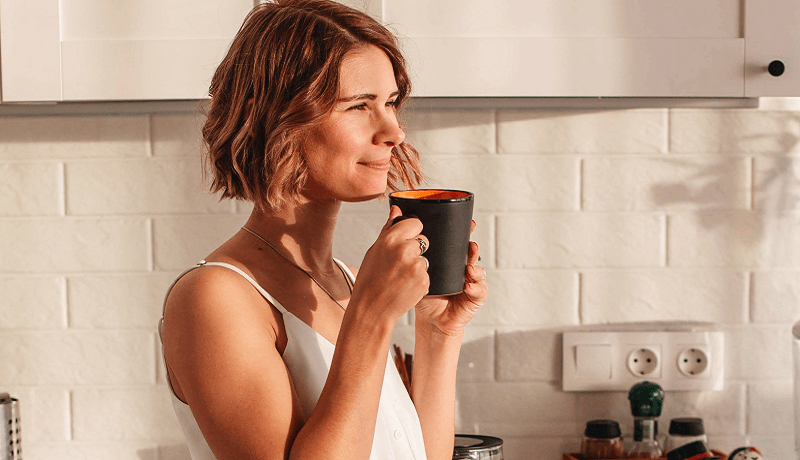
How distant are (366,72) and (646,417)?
0.83 m

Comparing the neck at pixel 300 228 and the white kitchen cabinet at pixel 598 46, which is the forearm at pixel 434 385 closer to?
the neck at pixel 300 228

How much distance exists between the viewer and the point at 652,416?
1.27 metres

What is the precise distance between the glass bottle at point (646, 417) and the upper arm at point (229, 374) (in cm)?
76

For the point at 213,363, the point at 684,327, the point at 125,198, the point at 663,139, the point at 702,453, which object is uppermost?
the point at 663,139

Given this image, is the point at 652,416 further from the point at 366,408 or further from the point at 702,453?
the point at 366,408

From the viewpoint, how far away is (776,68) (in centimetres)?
100

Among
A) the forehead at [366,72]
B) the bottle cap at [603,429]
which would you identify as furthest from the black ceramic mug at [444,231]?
the bottle cap at [603,429]

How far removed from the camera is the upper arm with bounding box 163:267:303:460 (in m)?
0.68

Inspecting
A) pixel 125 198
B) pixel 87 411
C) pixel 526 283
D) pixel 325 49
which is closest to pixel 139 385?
pixel 87 411

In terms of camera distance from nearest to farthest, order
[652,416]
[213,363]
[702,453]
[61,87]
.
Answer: [213,363]
[61,87]
[702,453]
[652,416]

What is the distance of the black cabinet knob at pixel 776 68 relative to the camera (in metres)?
0.99

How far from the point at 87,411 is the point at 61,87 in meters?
0.66

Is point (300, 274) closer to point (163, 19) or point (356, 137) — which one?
point (356, 137)

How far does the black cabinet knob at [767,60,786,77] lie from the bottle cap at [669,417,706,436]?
23.6 inches
